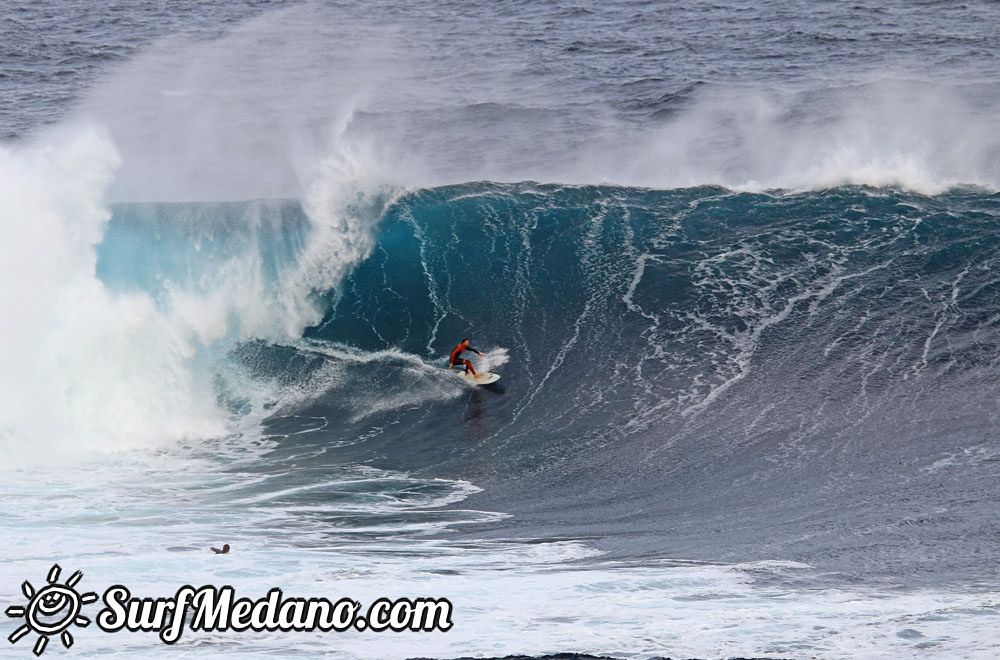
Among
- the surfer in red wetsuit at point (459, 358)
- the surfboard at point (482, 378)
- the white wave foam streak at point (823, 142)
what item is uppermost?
the white wave foam streak at point (823, 142)

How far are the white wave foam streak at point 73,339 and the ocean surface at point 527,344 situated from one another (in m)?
0.06

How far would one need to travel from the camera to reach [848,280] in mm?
19922

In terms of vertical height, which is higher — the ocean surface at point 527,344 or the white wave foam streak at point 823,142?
the white wave foam streak at point 823,142

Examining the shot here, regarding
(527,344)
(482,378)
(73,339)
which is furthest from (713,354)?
(73,339)

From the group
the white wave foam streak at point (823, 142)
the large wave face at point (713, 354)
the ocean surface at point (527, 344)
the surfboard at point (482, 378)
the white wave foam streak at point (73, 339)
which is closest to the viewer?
the ocean surface at point (527, 344)

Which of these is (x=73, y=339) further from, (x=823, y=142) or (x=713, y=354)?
(x=823, y=142)

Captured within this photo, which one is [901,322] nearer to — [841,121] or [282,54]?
[841,121]

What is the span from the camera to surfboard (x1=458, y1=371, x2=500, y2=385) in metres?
18.0

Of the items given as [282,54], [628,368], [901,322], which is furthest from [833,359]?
[282,54]

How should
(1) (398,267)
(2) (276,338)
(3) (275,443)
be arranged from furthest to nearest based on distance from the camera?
(1) (398,267) < (2) (276,338) < (3) (275,443)

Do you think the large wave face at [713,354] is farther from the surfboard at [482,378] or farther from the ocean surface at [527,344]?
the surfboard at [482,378]

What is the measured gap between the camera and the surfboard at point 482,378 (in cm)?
1802

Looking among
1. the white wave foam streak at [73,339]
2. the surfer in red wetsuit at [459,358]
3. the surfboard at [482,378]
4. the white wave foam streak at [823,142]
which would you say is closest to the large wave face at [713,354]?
the surfboard at [482,378]

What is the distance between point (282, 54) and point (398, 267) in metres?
16.0
